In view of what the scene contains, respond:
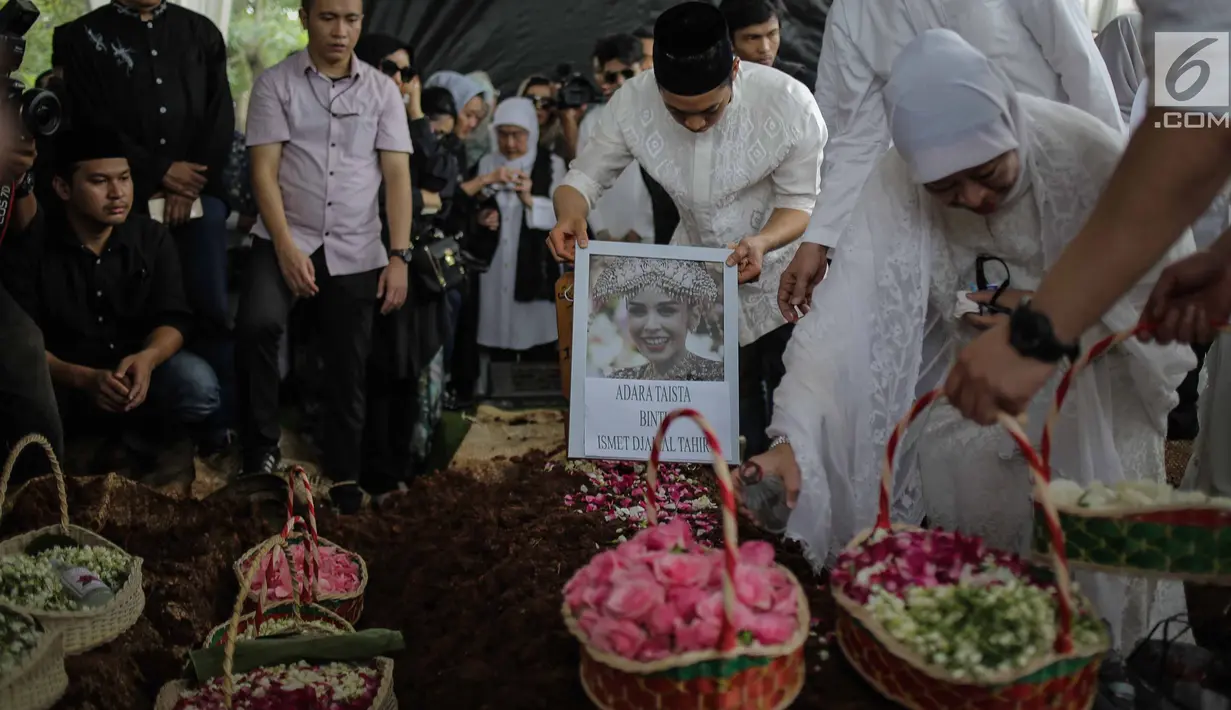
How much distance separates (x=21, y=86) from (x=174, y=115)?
0.84 metres

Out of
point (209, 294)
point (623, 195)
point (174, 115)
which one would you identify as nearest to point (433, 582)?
point (209, 294)

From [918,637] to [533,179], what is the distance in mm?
4460

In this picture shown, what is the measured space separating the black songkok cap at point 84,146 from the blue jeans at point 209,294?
0.49m

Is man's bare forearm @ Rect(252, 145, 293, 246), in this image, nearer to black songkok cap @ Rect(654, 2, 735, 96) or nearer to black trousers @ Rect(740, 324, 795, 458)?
black songkok cap @ Rect(654, 2, 735, 96)

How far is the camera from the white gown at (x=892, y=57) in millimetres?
2502

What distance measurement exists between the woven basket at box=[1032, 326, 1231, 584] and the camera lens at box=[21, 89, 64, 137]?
300 cm

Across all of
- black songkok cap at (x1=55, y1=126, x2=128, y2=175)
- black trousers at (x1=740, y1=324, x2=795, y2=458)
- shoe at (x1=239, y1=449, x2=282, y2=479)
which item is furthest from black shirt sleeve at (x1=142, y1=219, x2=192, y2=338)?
black trousers at (x1=740, y1=324, x2=795, y2=458)

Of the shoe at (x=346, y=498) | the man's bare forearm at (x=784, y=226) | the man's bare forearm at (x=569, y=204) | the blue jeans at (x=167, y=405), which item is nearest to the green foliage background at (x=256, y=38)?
the blue jeans at (x=167, y=405)

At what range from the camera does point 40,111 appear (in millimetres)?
3018

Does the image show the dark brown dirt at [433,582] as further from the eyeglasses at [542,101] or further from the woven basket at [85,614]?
the eyeglasses at [542,101]

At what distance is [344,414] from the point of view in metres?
3.89

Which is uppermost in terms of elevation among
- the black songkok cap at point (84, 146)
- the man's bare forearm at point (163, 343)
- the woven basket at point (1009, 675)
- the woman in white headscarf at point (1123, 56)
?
the woman in white headscarf at point (1123, 56)

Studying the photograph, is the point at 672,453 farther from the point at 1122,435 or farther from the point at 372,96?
the point at 372,96

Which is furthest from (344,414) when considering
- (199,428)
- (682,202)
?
(682,202)
